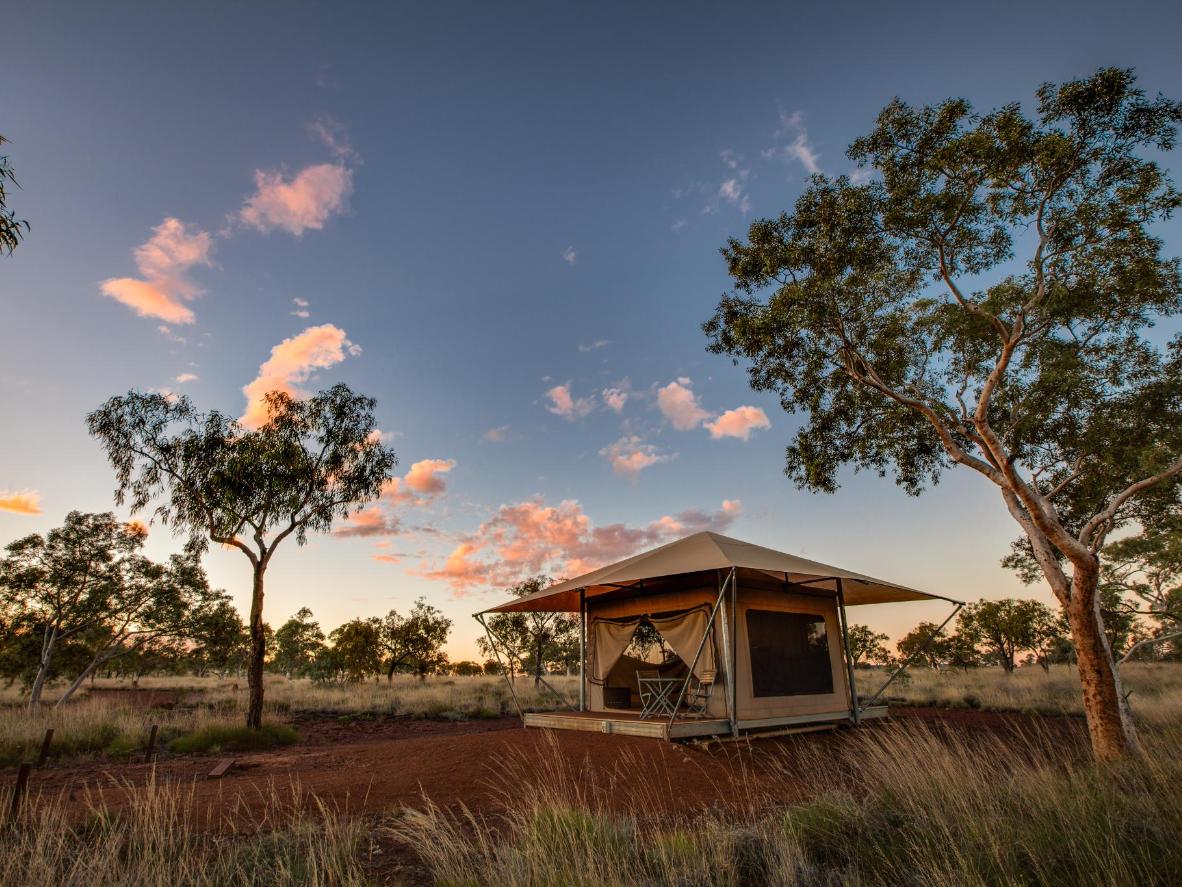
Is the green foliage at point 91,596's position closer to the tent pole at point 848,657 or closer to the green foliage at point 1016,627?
the tent pole at point 848,657

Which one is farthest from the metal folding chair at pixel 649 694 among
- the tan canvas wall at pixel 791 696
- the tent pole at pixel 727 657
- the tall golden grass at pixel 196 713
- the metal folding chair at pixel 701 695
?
the tall golden grass at pixel 196 713

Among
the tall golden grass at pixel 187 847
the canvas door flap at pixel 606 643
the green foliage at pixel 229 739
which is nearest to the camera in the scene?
the tall golden grass at pixel 187 847

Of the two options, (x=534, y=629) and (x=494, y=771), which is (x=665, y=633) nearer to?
(x=494, y=771)

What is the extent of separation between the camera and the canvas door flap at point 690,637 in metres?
10.1

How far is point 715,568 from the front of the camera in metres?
8.52

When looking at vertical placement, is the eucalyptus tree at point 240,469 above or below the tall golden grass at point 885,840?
above

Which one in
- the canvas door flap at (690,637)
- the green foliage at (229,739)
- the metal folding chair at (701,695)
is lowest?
the green foliage at (229,739)

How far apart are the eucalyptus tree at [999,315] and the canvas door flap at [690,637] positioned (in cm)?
328

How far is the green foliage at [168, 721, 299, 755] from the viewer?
10930 mm

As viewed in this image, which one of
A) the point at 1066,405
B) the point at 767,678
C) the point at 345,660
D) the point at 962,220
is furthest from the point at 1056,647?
the point at 345,660

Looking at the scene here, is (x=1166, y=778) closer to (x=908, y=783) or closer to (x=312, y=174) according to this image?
(x=908, y=783)

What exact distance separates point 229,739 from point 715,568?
10.4m

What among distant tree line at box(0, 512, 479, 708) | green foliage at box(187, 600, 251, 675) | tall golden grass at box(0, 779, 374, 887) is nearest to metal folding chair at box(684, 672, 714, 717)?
tall golden grass at box(0, 779, 374, 887)

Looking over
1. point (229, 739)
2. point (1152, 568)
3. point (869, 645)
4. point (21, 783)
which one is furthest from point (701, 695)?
point (869, 645)
